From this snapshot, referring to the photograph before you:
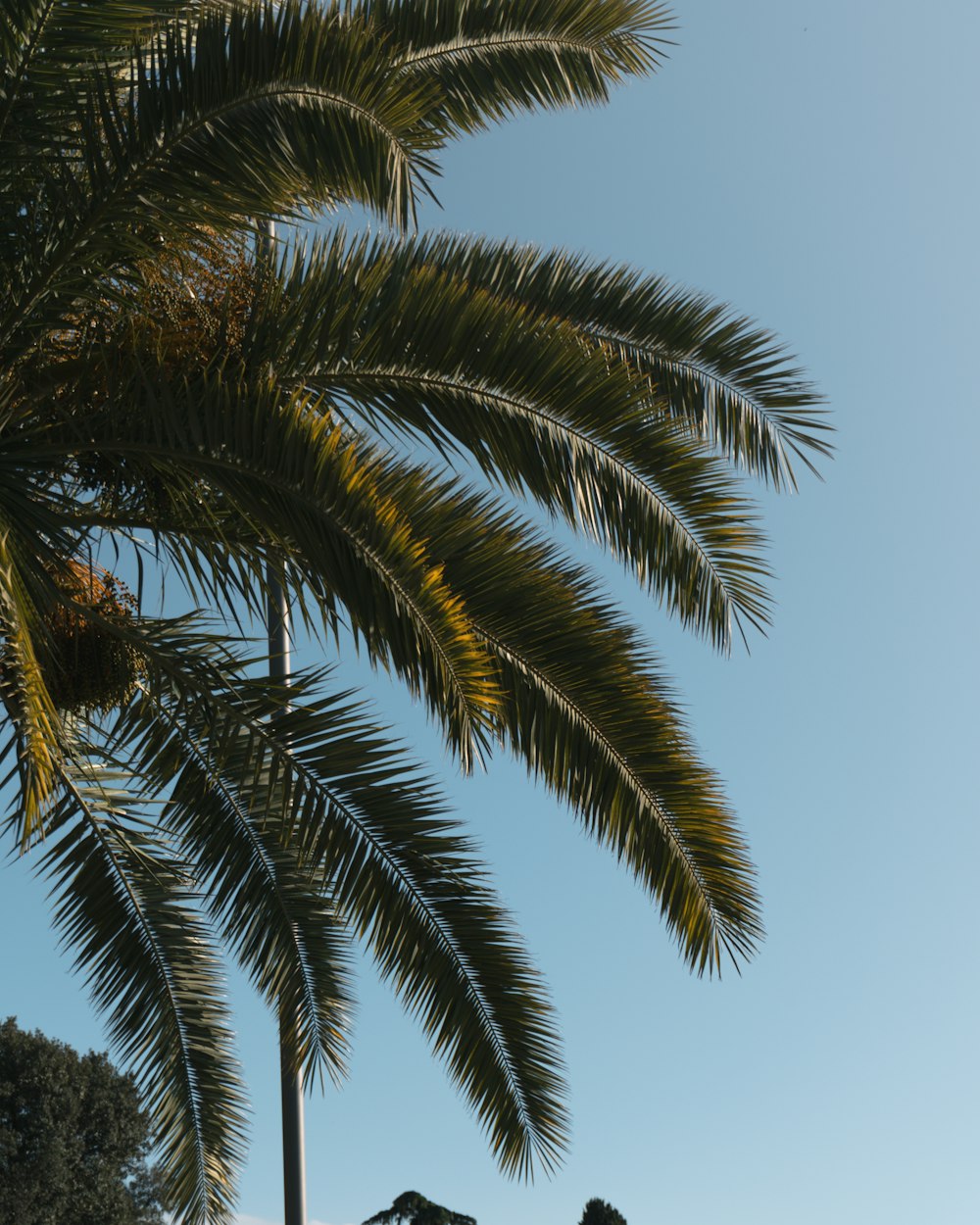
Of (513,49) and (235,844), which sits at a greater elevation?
(513,49)

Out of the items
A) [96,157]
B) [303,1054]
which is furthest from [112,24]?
[303,1054]

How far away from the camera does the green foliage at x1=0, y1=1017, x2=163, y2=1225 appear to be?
84.3 ft

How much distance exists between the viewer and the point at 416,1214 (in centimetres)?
4144

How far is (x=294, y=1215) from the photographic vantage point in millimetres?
9195

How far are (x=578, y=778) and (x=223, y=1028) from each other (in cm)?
333

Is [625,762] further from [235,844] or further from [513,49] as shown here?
[513,49]

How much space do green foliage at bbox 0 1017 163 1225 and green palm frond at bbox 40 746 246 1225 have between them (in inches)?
742

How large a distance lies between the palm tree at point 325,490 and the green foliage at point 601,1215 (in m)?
25.0

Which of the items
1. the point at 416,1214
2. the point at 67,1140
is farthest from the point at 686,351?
the point at 416,1214

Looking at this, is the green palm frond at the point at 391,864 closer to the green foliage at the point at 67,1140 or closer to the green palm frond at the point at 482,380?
the green palm frond at the point at 482,380

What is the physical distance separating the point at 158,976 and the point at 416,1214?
121ft

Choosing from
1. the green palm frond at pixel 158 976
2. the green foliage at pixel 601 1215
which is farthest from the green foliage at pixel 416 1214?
the green palm frond at pixel 158 976

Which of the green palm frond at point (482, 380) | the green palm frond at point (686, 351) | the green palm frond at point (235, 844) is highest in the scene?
the green palm frond at point (686, 351)

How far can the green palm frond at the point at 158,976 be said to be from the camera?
7.89 meters
